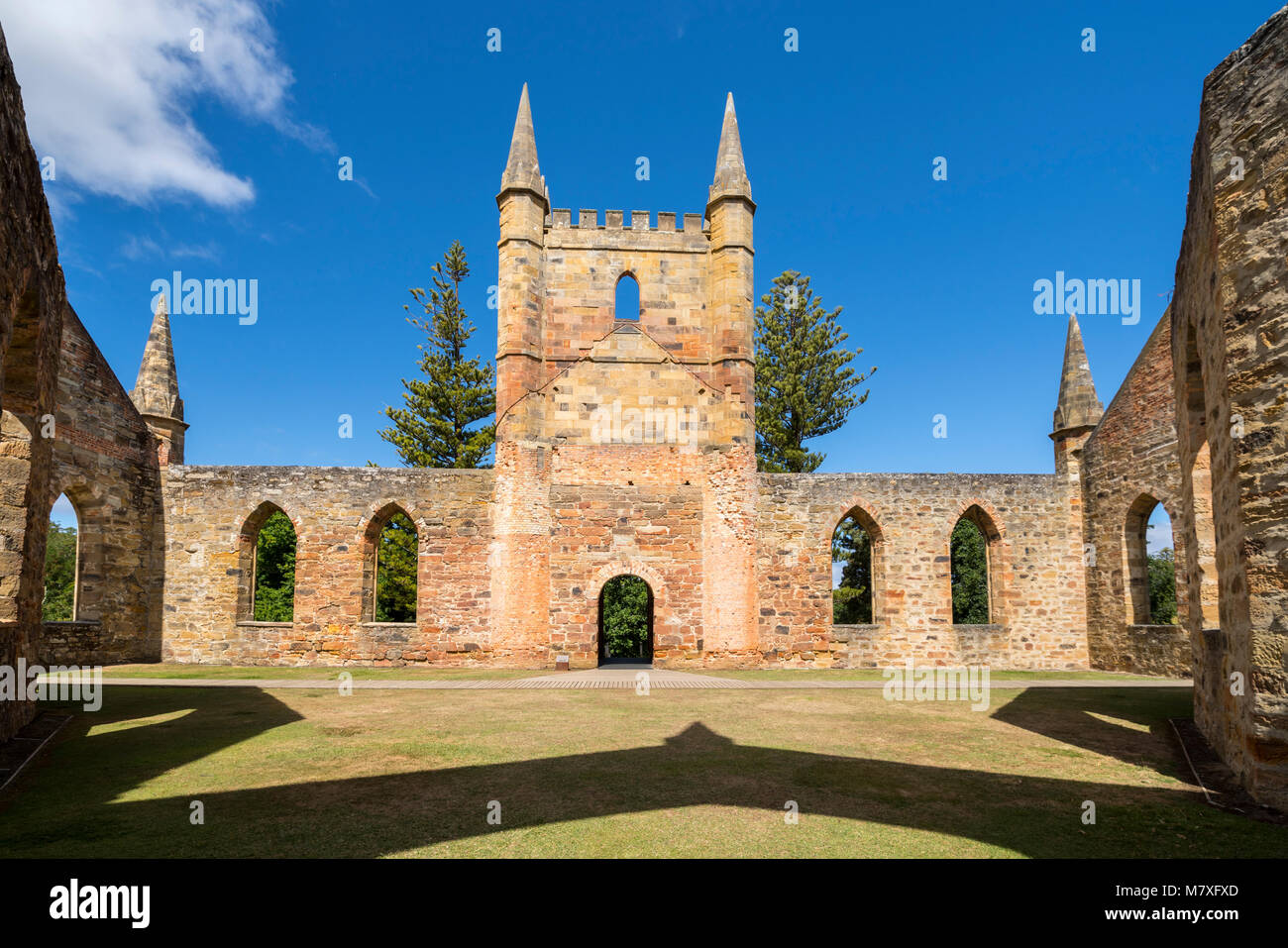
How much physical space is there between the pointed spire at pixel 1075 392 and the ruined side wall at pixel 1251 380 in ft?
42.7

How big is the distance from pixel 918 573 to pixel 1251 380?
13073mm

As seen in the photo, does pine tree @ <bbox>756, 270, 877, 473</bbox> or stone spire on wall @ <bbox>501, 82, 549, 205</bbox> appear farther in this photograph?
pine tree @ <bbox>756, 270, 877, 473</bbox>

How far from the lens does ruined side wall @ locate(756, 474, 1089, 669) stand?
57.6 feet

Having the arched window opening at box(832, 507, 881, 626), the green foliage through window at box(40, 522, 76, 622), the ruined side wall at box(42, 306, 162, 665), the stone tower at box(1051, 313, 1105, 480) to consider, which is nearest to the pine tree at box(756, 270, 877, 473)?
the arched window opening at box(832, 507, 881, 626)

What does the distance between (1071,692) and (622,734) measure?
338 inches

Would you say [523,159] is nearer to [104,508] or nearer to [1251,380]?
[104,508]

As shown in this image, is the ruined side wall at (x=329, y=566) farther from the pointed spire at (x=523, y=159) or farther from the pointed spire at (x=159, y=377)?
the pointed spire at (x=523, y=159)

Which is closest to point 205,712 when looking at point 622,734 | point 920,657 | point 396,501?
point 622,734

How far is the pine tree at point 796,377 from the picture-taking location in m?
31.4

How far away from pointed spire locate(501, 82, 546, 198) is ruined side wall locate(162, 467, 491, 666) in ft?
23.9

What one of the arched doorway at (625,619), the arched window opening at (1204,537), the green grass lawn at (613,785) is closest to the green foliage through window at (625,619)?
the arched doorway at (625,619)

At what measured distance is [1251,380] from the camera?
17.9 feet

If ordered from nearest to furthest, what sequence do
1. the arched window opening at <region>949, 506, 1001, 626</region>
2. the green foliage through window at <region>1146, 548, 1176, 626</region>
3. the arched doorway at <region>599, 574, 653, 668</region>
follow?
the arched doorway at <region>599, 574, 653, 668</region> < the arched window opening at <region>949, 506, 1001, 626</region> < the green foliage through window at <region>1146, 548, 1176, 626</region>

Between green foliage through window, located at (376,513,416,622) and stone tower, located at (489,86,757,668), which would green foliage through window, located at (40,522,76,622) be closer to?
green foliage through window, located at (376,513,416,622)
